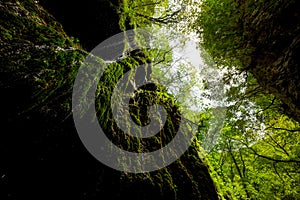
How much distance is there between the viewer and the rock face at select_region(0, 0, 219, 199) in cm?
181

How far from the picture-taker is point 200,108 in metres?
16.8

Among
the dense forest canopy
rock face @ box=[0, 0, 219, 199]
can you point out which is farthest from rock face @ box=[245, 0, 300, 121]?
rock face @ box=[0, 0, 219, 199]

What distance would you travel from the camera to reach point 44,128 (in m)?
2.01

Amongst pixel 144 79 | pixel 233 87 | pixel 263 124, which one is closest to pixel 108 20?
pixel 144 79

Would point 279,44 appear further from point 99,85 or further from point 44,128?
point 44,128

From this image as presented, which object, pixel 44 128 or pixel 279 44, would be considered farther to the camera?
pixel 279 44

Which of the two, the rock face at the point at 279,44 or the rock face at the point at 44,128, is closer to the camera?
the rock face at the point at 44,128

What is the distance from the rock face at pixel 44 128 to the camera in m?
1.81

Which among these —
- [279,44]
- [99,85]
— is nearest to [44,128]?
[99,85]

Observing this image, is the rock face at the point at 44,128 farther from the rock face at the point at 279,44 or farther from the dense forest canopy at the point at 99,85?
the rock face at the point at 279,44

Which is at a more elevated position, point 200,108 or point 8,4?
point 200,108

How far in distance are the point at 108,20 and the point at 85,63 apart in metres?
3.03

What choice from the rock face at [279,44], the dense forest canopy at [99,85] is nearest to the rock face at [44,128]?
the dense forest canopy at [99,85]

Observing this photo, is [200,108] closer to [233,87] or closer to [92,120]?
[233,87]
